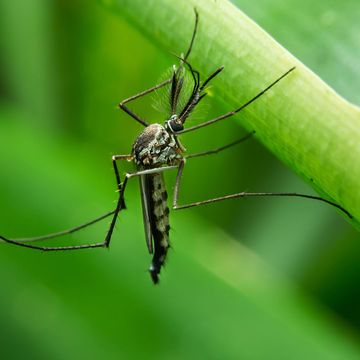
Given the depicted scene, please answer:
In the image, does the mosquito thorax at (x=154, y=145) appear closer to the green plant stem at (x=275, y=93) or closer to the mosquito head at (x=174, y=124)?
the mosquito head at (x=174, y=124)

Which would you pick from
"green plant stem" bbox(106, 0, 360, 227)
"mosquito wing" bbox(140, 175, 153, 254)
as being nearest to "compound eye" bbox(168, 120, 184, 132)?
"mosquito wing" bbox(140, 175, 153, 254)

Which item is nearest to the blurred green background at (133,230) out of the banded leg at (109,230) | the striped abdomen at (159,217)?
the banded leg at (109,230)

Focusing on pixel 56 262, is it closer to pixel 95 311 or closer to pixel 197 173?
pixel 95 311

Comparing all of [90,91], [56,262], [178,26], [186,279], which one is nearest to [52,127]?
[90,91]

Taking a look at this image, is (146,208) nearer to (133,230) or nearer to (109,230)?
(109,230)

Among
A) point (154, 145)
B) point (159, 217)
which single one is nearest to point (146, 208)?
point (159, 217)

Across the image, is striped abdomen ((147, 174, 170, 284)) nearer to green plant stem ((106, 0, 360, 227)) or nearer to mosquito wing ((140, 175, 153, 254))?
mosquito wing ((140, 175, 153, 254))
